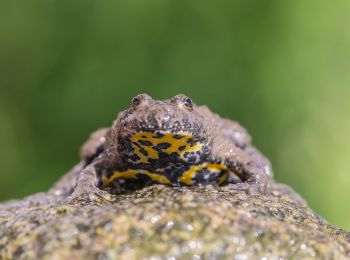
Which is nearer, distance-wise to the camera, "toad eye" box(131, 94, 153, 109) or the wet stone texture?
the wet stone texture

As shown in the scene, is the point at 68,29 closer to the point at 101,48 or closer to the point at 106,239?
the point at 101,48


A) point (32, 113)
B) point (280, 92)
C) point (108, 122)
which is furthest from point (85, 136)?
point (280, 92)

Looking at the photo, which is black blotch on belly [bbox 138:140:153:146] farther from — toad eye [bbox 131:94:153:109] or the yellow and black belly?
toad eye [bbox 131:94:153:109]

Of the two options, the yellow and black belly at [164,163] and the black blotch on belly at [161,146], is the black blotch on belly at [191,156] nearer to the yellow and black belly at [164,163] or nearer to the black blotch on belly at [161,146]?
the yellow and black belly at [164,163]

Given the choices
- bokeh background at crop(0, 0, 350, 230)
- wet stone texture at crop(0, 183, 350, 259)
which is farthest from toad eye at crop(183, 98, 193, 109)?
bokeh background at crop(0, 0, 350, 230)

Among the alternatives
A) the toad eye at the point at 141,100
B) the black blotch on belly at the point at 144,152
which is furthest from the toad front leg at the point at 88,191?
the toad eye at the point at 141,100

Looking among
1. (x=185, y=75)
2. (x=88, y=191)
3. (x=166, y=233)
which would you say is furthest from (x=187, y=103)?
(x=185, y=75)
